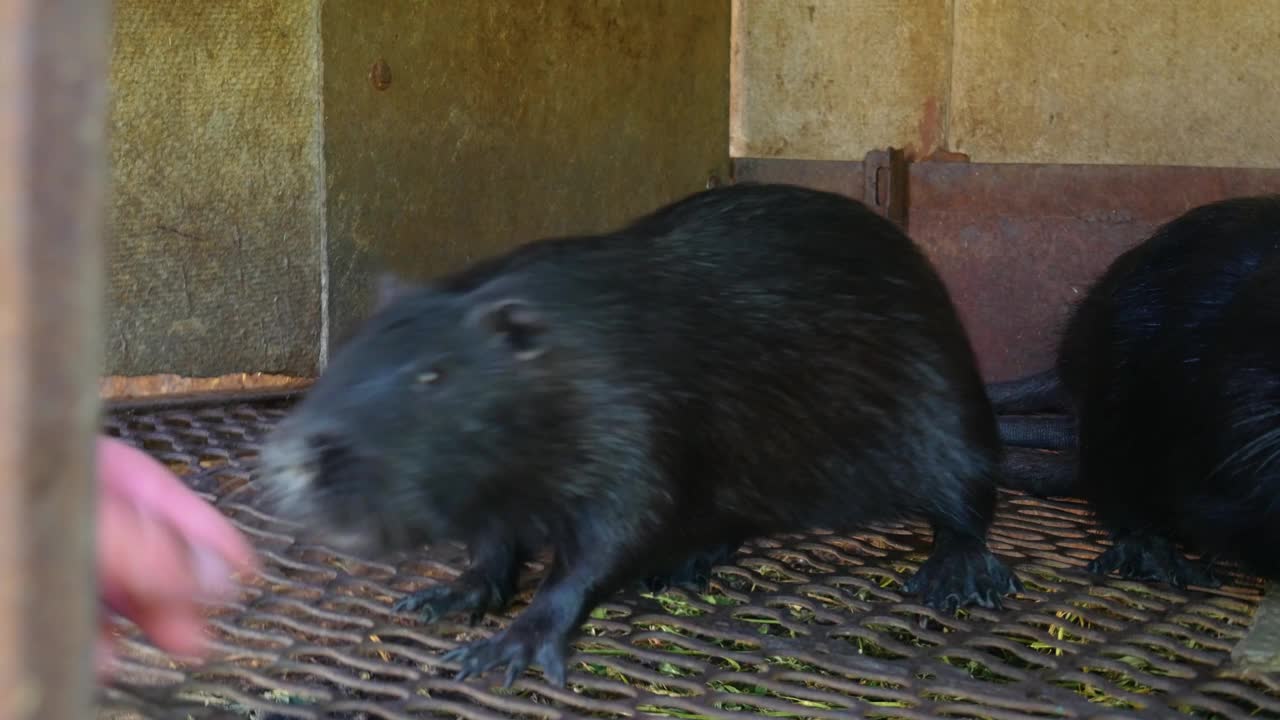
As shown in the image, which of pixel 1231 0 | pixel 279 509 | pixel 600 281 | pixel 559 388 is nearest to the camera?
pixel 279 509

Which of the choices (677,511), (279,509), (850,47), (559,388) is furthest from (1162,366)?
(850,47)

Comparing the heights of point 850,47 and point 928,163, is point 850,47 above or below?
above

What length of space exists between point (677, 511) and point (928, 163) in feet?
6.90

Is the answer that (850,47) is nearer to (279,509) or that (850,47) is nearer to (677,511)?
(677,511)

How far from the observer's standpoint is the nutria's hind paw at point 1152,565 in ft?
7.30

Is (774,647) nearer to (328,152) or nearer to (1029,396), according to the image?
(1029,396)

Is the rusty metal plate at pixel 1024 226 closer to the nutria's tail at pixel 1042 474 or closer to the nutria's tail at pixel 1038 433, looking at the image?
the nutria's tail at pixel 1038 433

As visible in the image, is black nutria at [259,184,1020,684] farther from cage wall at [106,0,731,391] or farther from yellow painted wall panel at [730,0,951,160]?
yellow painted wall panel at [730,0,951,160]

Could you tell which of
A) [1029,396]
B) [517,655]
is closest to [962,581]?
[517,655]

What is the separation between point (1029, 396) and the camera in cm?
321

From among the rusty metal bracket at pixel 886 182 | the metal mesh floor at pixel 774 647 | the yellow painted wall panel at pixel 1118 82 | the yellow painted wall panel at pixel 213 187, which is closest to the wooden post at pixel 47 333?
the metal mesh floor at pixel 774 647

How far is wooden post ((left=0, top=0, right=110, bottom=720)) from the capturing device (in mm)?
429

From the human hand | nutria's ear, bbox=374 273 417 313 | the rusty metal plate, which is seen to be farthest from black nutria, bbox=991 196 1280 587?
the human hand

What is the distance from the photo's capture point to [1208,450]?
7.33 feet
